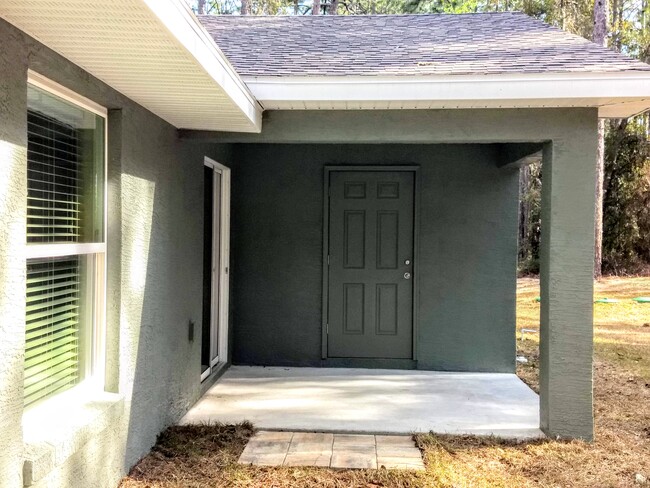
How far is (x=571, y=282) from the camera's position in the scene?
4082mm

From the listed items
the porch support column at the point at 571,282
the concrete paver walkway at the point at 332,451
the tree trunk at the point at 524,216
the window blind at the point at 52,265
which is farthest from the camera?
the tree trunk at the point at 524,216

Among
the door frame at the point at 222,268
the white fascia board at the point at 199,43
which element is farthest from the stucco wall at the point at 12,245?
the door frame at the point at 222,268

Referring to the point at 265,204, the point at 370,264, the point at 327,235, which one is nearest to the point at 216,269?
the point at 265,204

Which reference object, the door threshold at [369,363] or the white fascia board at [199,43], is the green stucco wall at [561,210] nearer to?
the white fascia board at [199,43]

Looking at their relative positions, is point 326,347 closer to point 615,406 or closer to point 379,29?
point 615,406

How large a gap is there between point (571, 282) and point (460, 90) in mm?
1525

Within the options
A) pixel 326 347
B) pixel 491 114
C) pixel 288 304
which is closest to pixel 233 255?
pixel 288 304

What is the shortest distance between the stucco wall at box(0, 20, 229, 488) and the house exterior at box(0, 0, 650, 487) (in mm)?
15

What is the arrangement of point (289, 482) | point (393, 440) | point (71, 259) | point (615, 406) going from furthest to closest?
point (615, 406) < point (393, 440) < point (289, 482) < point (71, 259)

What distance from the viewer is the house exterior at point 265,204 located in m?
2.51

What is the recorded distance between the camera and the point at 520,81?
3.76m

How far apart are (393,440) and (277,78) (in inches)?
101

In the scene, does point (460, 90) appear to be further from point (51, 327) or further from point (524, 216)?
point (524, 216)

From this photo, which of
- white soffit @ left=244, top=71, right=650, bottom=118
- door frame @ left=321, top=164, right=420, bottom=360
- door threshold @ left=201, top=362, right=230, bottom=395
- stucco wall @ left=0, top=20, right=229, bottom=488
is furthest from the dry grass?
white soffit @ left=244, top=71, right=650, bottom=118
